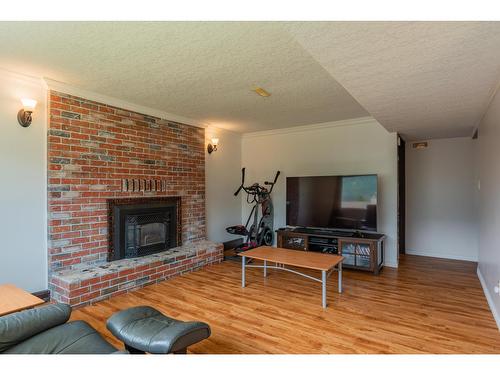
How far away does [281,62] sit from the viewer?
2.55 meters

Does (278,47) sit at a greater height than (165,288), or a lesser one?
greater

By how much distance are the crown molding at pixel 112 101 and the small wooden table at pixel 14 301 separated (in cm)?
217

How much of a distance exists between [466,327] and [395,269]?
1.84 m

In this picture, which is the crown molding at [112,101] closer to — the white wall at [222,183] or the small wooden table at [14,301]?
the white wall at [222,183]

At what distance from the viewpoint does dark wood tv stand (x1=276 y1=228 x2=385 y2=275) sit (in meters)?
4.05

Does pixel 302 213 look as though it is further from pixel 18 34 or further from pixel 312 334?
pixel 18 34

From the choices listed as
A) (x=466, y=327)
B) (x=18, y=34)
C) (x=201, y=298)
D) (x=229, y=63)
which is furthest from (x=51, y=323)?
(x=466, y=327)

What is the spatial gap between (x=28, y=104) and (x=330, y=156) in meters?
4.21

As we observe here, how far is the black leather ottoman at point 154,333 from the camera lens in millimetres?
1595

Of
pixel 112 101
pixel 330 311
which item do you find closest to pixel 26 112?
pixel 112 101

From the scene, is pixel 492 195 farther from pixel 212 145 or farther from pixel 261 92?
pixel 212 145

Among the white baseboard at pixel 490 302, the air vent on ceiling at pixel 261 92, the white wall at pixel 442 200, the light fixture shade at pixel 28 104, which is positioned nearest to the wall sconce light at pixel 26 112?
the light fixture shade at pixel 28 104
